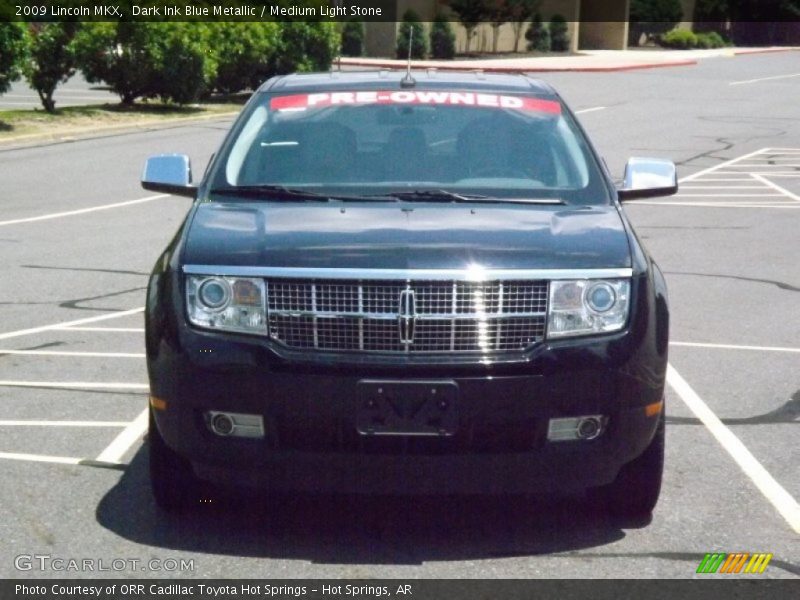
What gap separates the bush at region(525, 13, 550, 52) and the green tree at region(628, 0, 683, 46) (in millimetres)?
15721

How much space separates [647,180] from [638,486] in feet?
5.83

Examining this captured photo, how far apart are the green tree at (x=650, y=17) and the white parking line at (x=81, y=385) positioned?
72996 mm

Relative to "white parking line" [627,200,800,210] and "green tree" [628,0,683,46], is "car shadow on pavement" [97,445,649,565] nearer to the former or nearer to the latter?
"white parking line" [627,200,800,210]

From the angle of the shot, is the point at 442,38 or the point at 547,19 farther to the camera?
the point at 547,19

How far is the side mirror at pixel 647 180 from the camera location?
6527mm

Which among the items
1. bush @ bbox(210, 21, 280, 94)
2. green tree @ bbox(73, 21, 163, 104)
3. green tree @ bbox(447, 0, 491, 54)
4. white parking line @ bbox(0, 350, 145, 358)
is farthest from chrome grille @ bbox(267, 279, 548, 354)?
green tree @ bbox(447, 0, 491, 54)

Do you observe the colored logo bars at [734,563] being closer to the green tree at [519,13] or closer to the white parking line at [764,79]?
the white parking line at [764,79]

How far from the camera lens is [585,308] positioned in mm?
4930

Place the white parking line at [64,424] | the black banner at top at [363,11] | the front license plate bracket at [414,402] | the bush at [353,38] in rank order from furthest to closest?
1. the bush at [353,38]
2. the black banner at top at [363,11]
3. the white parking line at [64,424]
4. the front license plate bracket at [414,402]

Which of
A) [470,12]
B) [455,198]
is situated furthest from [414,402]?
[470,12]

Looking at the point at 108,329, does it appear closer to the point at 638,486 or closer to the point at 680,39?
the point at 638,486

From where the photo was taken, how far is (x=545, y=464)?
4.88 m

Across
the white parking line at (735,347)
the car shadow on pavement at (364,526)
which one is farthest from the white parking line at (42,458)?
the white parking line at (735,347)

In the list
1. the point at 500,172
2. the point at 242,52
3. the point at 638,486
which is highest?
the point at 500,172
